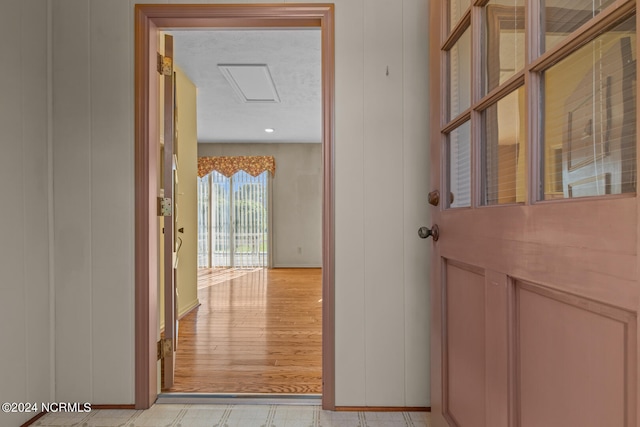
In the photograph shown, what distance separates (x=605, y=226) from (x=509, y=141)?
0.41 meters

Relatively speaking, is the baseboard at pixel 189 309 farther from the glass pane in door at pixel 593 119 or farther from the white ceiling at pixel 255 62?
the glass pane in door at pixel 593 119

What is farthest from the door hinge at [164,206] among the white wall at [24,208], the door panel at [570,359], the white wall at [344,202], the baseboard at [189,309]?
the baseboard at [189,309]

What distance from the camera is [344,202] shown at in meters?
1.83

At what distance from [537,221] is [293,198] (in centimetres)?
674

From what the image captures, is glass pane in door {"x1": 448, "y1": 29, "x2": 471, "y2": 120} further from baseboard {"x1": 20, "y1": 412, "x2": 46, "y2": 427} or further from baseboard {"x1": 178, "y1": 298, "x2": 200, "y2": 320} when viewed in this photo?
baseboard {"x1": 178, "y1": 298, "x2": 200, "y2": 320}

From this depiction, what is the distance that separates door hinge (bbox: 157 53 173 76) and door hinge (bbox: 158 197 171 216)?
26.2 inches

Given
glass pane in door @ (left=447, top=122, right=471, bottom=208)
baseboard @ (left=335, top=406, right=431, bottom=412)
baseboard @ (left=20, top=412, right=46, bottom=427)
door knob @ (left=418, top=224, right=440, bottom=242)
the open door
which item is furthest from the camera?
the open door

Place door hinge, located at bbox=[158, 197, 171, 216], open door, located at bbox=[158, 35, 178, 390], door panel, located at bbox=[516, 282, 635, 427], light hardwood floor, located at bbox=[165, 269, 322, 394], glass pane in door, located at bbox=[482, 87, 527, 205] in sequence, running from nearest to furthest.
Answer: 1. door panel, located at bbox=[516, 282, 635, 427]
2. glass pane in door, located at bbox=[482, 87, 527, 205]
3. door hinge, located at bbox=[158, 197, 171, 216]
4. open door, located at bbox=[158, 35, 178, 390]
5. light hardwood floor, located at bbox=[165, 269, 322, 394]

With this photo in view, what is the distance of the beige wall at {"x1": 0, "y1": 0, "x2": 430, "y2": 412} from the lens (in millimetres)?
1816

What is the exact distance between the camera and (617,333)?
0.63 meters

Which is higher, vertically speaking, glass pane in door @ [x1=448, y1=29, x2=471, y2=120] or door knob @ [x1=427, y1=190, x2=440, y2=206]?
glass pane in door @ [x1=448, y1=29, x2=471, y2=120]

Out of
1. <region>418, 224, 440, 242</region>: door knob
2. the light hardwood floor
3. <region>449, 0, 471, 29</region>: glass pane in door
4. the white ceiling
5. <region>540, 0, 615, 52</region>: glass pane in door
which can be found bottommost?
the light hardwood floor

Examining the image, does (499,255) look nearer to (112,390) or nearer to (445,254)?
(445,254)

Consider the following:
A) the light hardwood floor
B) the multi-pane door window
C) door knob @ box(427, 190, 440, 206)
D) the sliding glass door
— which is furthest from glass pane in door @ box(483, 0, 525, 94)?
the sliding glass door
